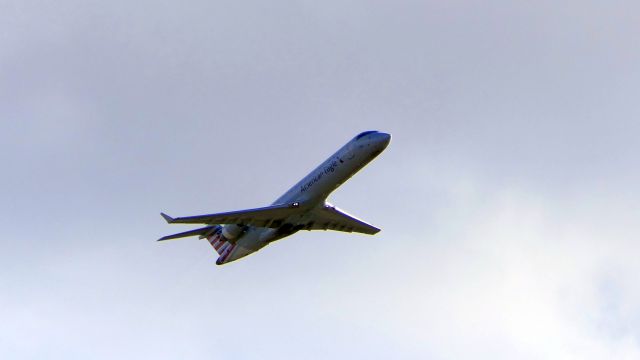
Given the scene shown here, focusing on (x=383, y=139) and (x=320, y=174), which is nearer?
(x=383, y=139)

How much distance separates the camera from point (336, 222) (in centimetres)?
9825

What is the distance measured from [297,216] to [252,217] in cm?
428

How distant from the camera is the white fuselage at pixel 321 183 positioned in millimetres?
84812

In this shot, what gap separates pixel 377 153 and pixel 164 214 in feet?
64.8

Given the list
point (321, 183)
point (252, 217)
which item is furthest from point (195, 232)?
point (321, 183)

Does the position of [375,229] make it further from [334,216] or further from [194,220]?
[194,220]

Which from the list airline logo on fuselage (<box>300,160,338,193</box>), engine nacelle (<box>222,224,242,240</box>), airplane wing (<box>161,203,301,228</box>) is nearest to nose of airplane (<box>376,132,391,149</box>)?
airline logo on fuselage (<box>300,160,338,193</box>)

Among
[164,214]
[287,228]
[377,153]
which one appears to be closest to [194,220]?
[164,214]

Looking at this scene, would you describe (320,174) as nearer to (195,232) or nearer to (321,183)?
(321,183)

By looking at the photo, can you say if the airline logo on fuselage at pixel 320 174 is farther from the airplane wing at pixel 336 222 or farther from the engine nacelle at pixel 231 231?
the engine nacelle at pixel 231 231

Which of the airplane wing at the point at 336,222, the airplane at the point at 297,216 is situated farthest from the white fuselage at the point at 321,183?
the airplane wing at the point at 336,222

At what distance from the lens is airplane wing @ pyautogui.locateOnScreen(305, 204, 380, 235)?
9438cm

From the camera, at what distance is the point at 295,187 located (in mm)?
92438

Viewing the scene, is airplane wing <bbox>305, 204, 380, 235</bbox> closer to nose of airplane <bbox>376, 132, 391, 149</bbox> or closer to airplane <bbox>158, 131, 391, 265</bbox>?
airplane <bbox>158, 131, 391, 265</bbox>
